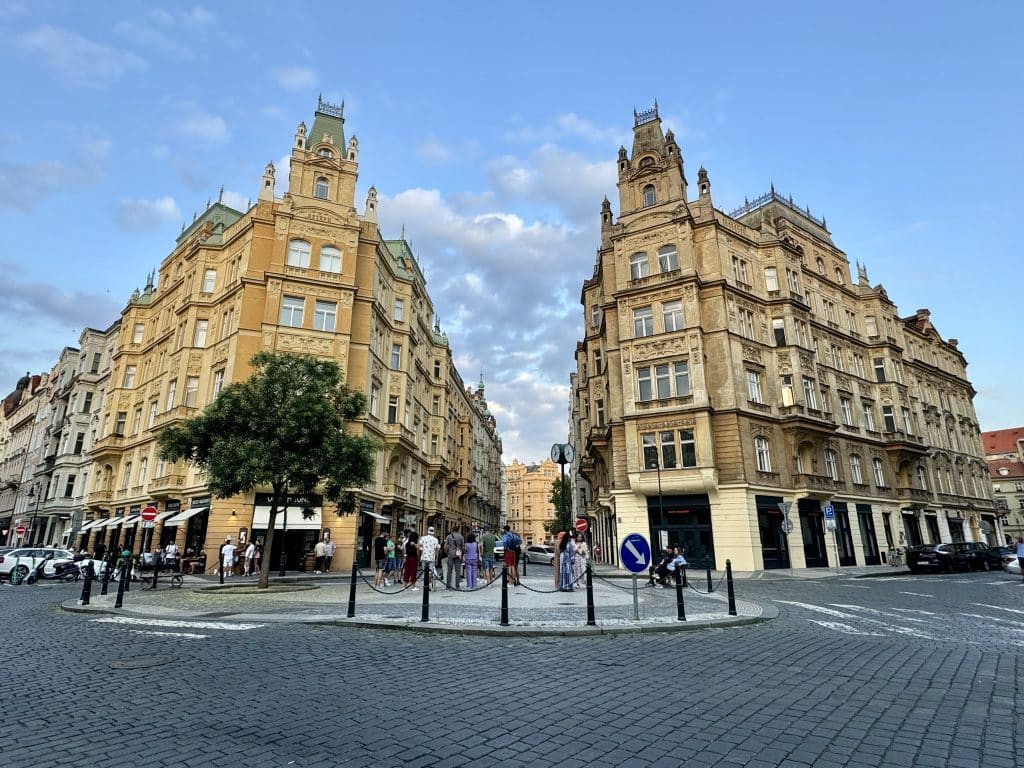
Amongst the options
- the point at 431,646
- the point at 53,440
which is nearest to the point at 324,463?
the point at 431,646

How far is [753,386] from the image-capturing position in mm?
32844

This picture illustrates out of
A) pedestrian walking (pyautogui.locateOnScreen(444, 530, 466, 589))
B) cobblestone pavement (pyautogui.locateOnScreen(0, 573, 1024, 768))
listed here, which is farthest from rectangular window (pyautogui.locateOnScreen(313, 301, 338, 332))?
cobblestone pavement (pyautogui.locateOnScreen(0, 573, 1024, 768))

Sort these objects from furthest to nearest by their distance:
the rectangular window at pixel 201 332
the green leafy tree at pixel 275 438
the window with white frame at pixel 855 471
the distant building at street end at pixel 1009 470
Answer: the distant building at street end at pixel 1009 470 < the window with white frame at pixel 855 471 < the rectangular window at pixel 201 332 < the green leafy tree at pixel 275 438

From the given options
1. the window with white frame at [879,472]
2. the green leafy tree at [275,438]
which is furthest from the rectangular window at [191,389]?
the window with white frame at [879,472]

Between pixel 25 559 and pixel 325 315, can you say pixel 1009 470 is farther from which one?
pixel 25 559

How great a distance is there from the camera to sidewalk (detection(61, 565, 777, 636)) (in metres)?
10.2

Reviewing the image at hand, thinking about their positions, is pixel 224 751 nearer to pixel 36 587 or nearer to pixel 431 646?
pixel 431 646

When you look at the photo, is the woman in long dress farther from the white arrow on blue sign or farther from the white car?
the white car

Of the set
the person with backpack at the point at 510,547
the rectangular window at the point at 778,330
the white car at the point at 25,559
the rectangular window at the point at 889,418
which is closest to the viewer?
the person with backpack at the point at 510,547

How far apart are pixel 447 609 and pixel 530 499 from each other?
127477mm

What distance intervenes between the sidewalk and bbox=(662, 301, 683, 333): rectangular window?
17.5 metres

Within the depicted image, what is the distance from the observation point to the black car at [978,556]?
30.2 m

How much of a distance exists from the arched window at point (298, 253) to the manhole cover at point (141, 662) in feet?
94.3

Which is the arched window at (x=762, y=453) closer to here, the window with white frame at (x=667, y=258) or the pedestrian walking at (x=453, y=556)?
the window with white frame at (x=667, y=258)
